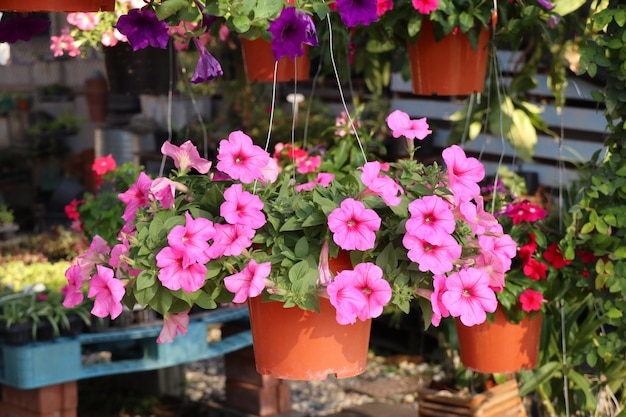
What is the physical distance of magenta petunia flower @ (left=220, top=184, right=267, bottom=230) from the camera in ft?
5.53

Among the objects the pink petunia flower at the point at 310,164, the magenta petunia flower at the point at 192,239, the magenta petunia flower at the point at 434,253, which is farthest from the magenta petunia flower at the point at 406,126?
the pink petunia flower at the point at 310,164

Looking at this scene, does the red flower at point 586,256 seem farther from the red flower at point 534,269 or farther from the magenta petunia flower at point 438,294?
the magenta petunia flower at point 438,294

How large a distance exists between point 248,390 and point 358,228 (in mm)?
2447

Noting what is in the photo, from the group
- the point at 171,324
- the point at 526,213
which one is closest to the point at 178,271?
the point at 171,324

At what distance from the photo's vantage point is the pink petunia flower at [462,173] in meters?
1.75

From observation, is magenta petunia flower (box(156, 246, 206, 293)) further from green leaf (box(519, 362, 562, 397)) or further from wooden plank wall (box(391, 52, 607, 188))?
wooden plank wall (box(391, 52, 607, 188))

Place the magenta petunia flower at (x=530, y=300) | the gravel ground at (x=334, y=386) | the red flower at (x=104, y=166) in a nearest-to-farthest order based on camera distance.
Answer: the magenta petunia flower at (x=530, y=300), the red flower at (x=104, y=166), the gravel ground at (x=334, y=386)

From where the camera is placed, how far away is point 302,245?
67.5 inches

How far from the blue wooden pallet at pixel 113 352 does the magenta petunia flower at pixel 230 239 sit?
189 cm

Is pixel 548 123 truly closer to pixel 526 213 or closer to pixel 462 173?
pixel 526 213

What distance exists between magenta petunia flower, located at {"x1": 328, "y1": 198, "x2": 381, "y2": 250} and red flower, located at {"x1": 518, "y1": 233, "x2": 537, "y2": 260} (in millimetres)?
1145

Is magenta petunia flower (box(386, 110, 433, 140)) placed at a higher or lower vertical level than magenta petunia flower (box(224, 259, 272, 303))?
higher

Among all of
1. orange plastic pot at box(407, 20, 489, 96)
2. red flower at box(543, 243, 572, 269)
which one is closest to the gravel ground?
red flower at box(543, 243, 572, 269)

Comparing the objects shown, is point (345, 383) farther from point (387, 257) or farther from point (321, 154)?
point (387, 257)
